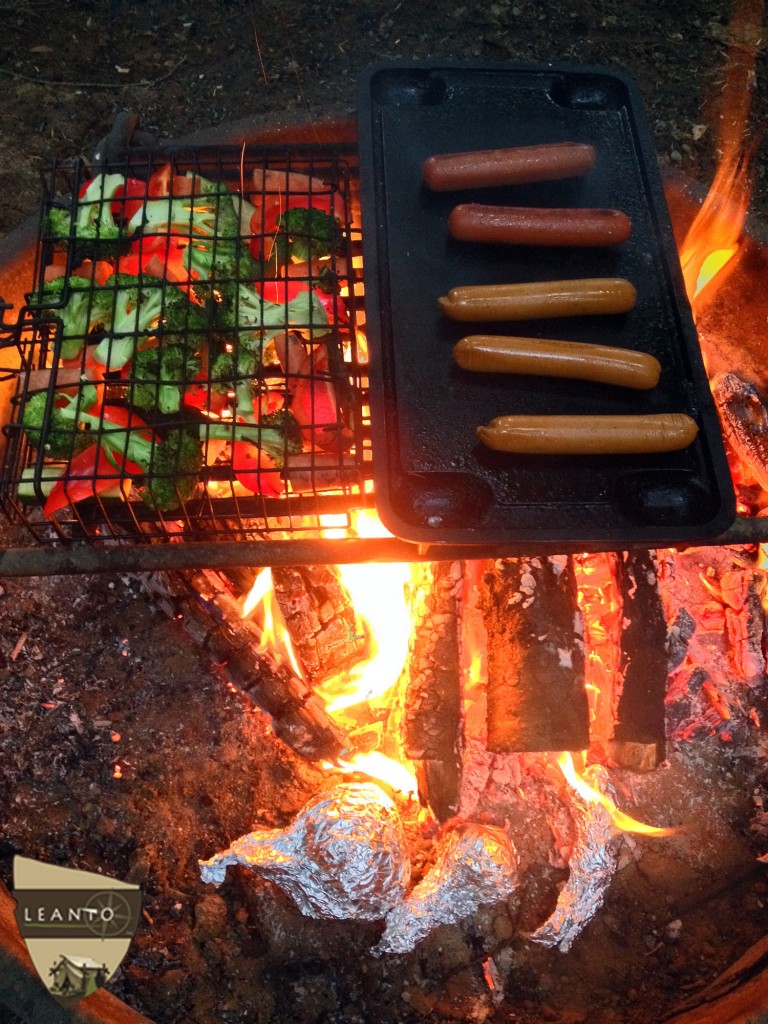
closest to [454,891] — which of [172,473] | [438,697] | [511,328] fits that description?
[438,697]

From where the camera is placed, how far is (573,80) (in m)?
3.41

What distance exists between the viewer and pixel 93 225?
305cm

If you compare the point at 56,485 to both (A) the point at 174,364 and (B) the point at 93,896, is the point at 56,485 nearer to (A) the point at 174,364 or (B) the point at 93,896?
(A) the point at 174,364

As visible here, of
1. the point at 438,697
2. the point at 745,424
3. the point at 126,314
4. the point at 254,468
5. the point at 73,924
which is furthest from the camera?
the point at 745,424

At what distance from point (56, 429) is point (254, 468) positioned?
0.75 meters

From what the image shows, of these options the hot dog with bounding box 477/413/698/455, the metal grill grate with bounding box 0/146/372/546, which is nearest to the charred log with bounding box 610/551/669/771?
the hot dog with bounding box 477/413/698/455

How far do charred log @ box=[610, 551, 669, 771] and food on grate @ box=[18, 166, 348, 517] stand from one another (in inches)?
64.5

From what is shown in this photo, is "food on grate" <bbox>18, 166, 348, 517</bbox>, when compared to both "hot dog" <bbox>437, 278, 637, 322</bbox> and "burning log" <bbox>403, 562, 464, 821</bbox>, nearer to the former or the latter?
"hot dog" <bbox>437, 278, 637, 322</bbox>

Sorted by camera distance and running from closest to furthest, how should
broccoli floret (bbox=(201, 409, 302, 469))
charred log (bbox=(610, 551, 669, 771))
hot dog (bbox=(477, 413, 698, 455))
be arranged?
hot dog (bbox=(477, 413, 698, 455)) < broccoli floret (bbox=(201, 409, 302, 469)) < charred log (bbox=(610, 551, 669, 771))

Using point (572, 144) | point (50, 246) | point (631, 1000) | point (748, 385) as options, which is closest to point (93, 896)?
point (631, 1000)

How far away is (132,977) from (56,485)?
6.52 ft

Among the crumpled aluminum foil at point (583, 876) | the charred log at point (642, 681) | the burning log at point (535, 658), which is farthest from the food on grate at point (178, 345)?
the crumpled aluminum foil at point (583, 876)

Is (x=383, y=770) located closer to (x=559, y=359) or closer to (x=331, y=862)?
(x=331, y=862)

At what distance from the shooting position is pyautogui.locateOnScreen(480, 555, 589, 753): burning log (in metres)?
3.04
